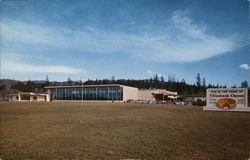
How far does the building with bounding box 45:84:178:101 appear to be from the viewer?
5425 centimetres

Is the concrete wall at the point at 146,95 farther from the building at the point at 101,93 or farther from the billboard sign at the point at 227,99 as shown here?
the billboard sign at the point at 227,99

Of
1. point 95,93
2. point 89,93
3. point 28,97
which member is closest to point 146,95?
point 95,93

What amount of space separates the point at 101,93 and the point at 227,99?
131 ft

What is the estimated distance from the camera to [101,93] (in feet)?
184

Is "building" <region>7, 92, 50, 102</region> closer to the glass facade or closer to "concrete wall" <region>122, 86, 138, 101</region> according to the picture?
the glass facade

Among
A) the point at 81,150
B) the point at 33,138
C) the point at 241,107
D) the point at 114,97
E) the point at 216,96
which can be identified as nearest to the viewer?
the point at 81,150

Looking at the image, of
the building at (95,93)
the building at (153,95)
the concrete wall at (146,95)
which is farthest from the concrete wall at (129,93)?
the building at (153,95)

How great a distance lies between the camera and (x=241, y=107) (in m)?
21.7

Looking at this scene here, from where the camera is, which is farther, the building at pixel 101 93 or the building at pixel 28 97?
the building at pixel 28 97

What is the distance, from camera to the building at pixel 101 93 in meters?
54.2

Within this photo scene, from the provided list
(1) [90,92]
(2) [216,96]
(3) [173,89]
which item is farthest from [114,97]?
(3) [173,89]

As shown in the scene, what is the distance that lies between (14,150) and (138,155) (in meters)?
4.19

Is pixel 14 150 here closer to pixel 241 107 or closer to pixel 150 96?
pixel 241 107

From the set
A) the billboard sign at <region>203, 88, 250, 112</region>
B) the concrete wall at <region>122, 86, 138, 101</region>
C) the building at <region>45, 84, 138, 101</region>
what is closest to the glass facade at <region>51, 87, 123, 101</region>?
the building at <region>45, 84, 138, 101</region>
